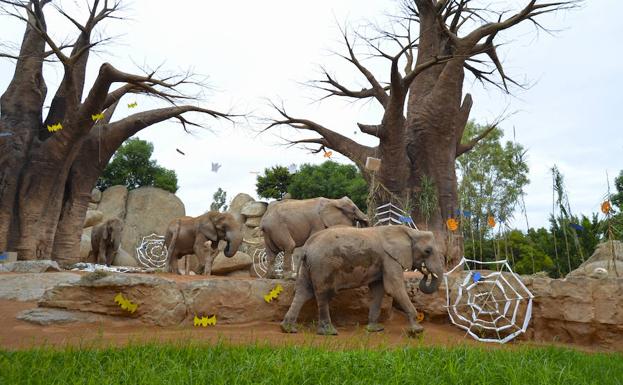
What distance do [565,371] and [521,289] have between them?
81.9 inches

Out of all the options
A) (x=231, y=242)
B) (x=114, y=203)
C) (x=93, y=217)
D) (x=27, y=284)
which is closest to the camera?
(x=27, y=284)

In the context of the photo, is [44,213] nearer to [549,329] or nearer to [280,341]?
[280,341]

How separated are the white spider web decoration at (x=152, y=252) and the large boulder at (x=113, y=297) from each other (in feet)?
34.1

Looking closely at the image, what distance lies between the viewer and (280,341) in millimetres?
4867

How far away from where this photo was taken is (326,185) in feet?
79.5

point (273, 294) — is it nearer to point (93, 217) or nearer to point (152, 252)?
point (152, 252)

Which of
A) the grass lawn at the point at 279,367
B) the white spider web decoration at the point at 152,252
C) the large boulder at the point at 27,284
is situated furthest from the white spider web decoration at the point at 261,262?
the grass lawn at the point at 279,367

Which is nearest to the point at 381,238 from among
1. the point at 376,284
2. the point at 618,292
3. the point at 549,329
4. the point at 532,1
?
the point at 376,284

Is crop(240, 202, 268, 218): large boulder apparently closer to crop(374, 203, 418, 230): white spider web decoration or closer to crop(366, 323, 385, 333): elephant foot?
crop(374, 203, 418, 230): white spider web decoration

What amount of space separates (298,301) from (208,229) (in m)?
3.89

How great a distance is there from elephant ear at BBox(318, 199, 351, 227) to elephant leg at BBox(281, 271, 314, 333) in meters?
1.43

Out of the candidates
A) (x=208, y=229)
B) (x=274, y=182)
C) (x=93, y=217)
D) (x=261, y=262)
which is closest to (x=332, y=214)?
(x=208, y=229)

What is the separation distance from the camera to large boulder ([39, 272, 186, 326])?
5355 millimetres

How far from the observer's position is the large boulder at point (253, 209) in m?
20.2
